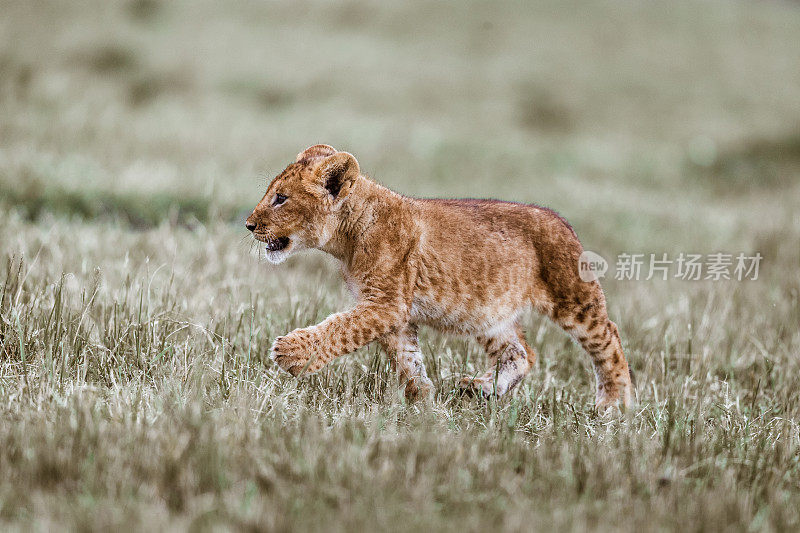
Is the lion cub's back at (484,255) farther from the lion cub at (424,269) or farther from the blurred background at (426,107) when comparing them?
the blurred background at (426,107)

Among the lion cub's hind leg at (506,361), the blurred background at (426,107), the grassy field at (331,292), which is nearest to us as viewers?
the grassy field at (331,292)

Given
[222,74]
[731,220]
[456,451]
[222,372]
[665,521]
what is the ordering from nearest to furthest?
[665,521] → [456,451] → [222,372] → [731,220] → [222,74]

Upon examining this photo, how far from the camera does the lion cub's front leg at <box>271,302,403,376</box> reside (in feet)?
10.5

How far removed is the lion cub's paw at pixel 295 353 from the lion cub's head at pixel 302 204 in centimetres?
47

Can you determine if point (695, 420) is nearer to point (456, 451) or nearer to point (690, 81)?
point (456, 451)

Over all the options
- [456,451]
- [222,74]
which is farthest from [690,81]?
[456,451]

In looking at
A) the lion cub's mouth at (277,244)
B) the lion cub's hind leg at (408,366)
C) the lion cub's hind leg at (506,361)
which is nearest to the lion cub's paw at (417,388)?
the lion cub's hind leg at (408,366)

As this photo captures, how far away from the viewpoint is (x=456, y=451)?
2.93 metres

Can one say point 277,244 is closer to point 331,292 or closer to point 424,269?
point 424,269

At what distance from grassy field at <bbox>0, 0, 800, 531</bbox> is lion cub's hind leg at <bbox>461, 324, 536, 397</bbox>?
14 centimetres

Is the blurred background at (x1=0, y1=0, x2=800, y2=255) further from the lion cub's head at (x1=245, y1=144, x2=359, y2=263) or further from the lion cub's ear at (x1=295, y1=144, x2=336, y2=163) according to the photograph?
A: the lion cub's head at (x1=245, y1=144, x2=359, y2=263)

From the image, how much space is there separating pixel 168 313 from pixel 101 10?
12.7 metres

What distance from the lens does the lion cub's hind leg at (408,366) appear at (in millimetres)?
3830

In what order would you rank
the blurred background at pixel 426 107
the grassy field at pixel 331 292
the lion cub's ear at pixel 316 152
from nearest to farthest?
the grassy field at pixel 331 292 < the lion cub's ear at pixel 316 152 < the blurred background at pixel 426 107
